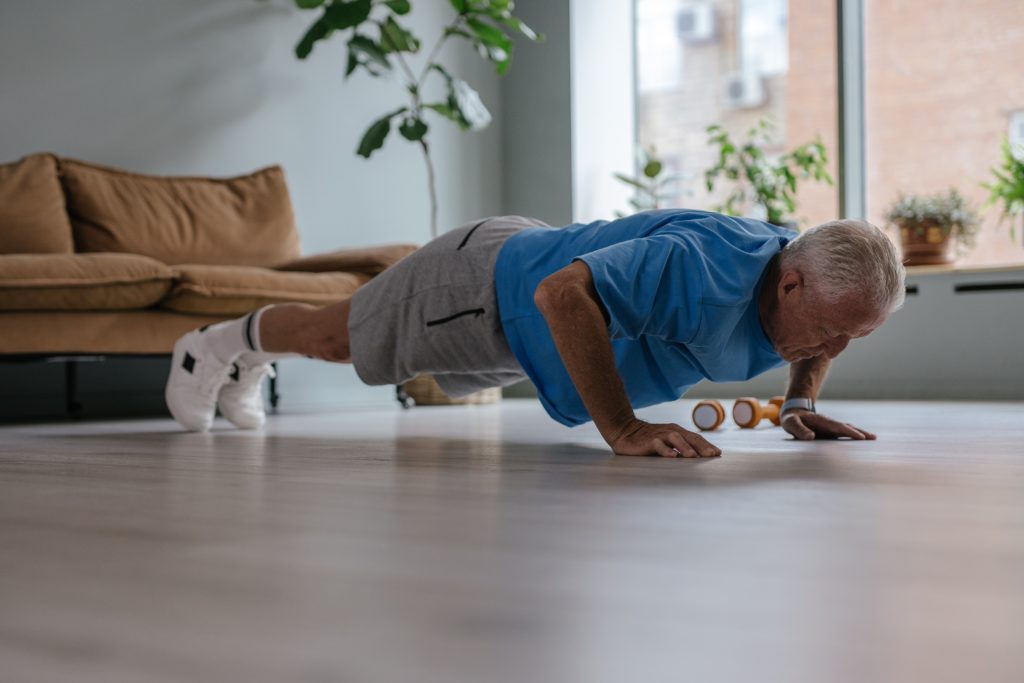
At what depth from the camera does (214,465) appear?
1.70 m

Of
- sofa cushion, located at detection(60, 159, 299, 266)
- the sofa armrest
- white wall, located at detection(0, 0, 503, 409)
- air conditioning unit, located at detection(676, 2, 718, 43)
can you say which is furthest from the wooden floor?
air conditioning unit, located at detection(676, 2, 718, 43)

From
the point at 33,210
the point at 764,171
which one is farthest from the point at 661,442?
the point at 764,171

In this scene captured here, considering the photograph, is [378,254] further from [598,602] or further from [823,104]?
[598,602]

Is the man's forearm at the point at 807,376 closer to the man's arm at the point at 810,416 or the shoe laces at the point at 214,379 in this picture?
the man's arm at the point at 810,416

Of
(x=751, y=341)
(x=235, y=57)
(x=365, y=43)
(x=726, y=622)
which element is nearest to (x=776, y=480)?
(x=751, y=341)

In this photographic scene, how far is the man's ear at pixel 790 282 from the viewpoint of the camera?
1665 millimetres

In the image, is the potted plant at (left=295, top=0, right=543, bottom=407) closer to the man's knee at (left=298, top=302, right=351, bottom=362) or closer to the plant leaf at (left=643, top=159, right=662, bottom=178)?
the plant leaf at (left=643, top=159, right=662, bottom=178)

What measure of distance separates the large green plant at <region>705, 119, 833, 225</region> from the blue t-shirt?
341cm

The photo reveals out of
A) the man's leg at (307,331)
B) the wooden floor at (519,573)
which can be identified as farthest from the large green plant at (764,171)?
the wooden floor at (519,573)

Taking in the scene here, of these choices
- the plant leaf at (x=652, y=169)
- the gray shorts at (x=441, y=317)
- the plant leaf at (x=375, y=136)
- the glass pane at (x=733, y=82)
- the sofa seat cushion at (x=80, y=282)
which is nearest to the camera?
the gray shorts at (x=441, y=317)

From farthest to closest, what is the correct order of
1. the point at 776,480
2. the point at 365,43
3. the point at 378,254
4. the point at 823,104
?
the point at 823,104 → the point at 365,43 → the point at 378,254 → the point at 776,480

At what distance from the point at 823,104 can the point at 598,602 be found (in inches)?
209

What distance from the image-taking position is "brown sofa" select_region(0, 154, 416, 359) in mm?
3084

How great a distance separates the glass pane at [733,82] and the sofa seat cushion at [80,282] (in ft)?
10.4
